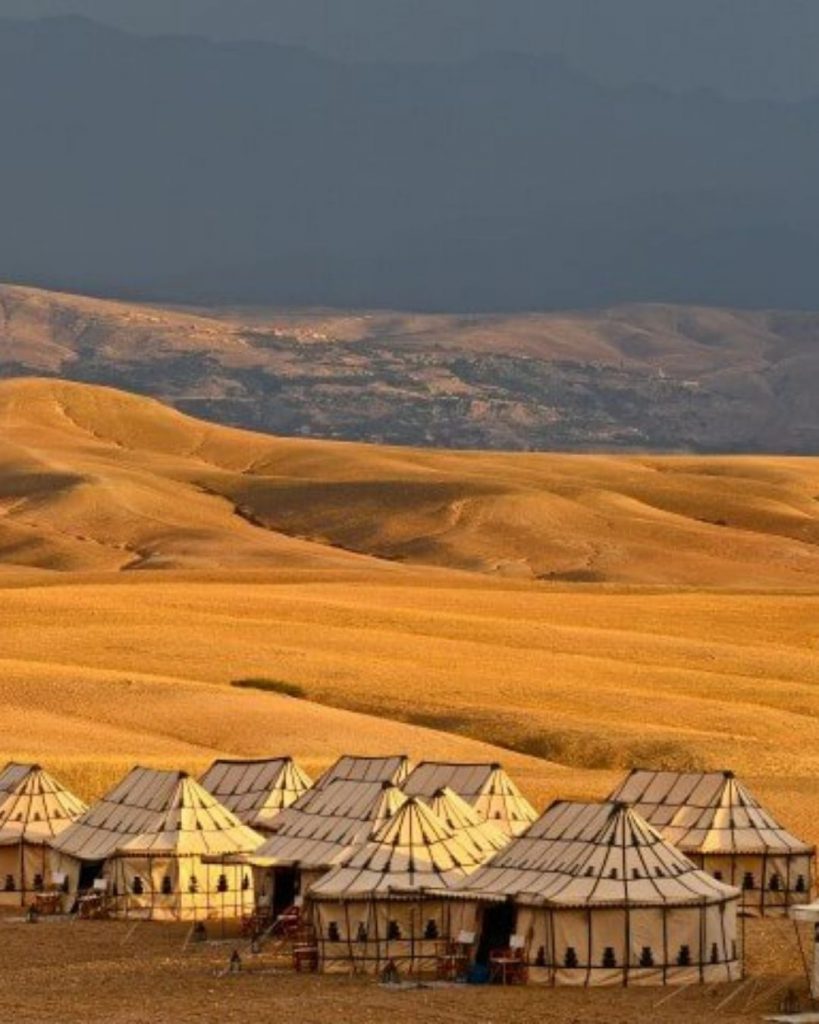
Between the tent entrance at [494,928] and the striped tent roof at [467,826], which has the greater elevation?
the striped tent roof at [467,826]

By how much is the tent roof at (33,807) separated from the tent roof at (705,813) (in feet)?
39.8

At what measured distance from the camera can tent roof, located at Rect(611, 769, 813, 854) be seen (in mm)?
58156

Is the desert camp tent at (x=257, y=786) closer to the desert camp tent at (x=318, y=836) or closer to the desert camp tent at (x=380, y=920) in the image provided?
the desert camp tent at (x=318, y=836)

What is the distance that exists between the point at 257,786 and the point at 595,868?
664 inches

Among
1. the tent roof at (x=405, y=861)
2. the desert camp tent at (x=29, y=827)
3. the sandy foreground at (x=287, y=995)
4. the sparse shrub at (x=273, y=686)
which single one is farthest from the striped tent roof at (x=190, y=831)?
the sparse shrub at (x=273, y=686)

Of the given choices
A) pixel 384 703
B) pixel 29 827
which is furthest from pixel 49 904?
pixel 384 703

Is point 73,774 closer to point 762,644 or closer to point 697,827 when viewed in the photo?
point 697,827

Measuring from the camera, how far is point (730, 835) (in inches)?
2302

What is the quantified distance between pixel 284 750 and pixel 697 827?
73.4ft

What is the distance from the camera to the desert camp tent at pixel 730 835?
57.7 m

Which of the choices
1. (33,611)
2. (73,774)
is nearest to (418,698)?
(73,774)

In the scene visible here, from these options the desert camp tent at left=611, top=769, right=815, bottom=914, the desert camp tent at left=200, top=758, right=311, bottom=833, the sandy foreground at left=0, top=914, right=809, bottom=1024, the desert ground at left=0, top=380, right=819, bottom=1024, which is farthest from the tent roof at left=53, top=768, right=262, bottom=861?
the desert camp tent at left=611, top=769, right=815, bottom=914

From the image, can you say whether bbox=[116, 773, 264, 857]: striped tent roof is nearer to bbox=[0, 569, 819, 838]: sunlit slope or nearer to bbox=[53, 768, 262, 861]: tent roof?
bbox=[53, 768, 262, 861]: tent roof

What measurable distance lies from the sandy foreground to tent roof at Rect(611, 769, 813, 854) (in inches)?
158
